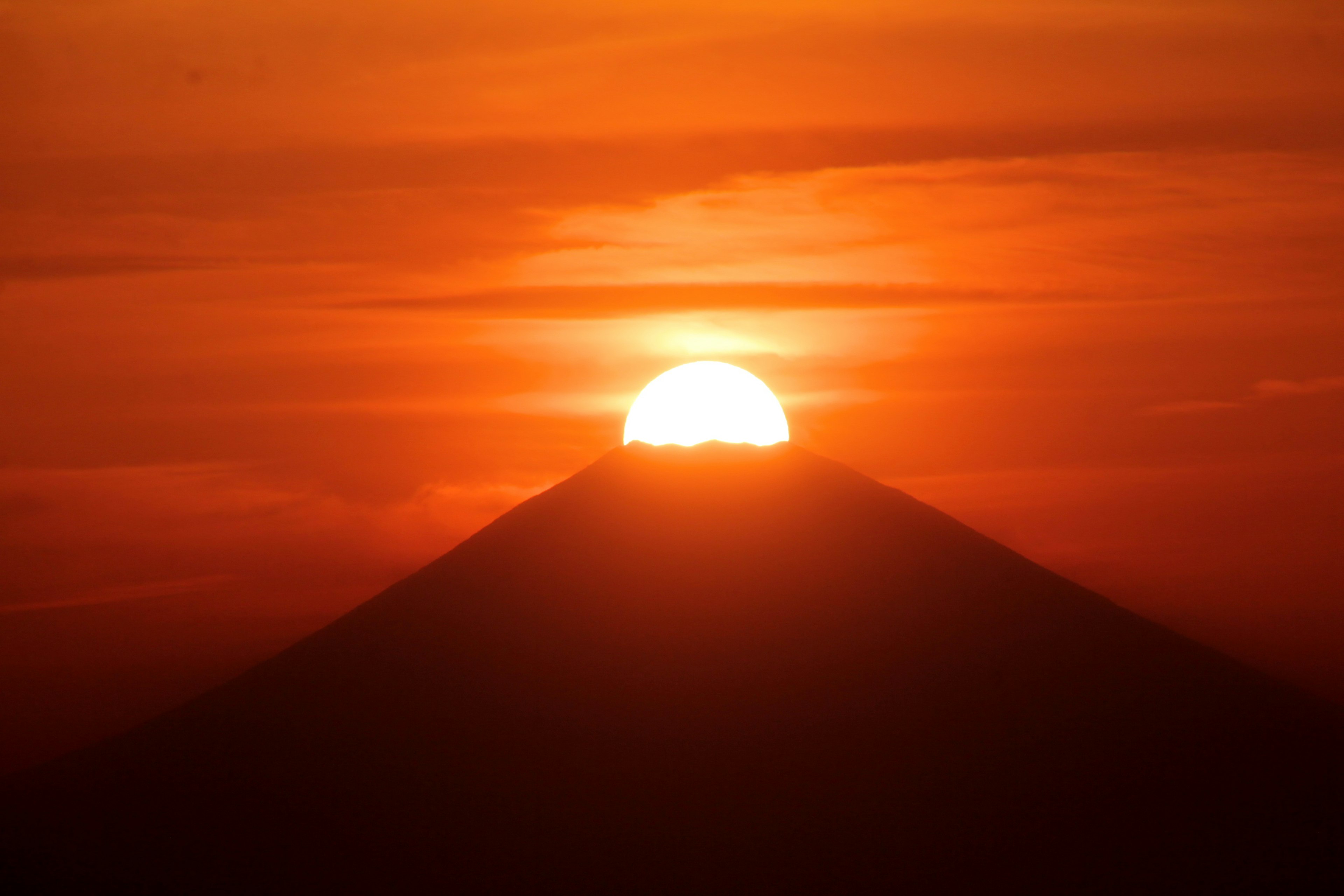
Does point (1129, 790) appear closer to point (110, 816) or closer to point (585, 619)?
point (585, 619)

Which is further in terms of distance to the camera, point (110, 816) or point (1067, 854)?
point (110, 816)

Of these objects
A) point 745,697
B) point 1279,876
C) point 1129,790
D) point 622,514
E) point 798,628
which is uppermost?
→ point 622,514

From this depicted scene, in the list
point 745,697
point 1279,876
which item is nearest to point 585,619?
point 745,697

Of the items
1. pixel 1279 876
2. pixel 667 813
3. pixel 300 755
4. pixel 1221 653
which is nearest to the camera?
pixel 1279 876

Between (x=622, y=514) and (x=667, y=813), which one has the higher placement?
(x=622, y=514)

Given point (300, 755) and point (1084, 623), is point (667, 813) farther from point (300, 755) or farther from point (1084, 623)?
point (1084, 623)

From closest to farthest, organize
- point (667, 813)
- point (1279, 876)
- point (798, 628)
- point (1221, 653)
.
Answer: point (1279, 876) → point (667, 813) → point (798, 628) → point (1221, 653)
